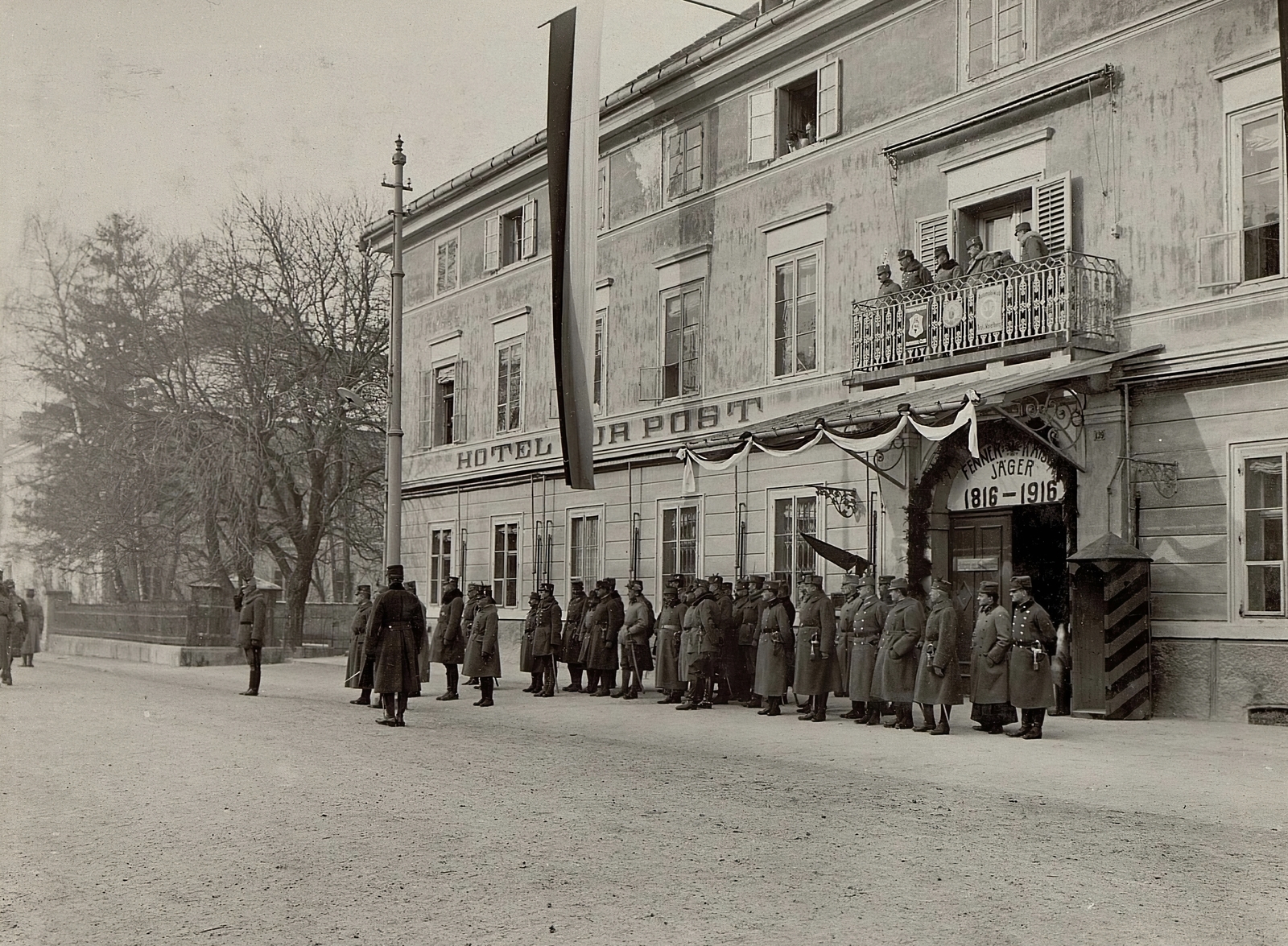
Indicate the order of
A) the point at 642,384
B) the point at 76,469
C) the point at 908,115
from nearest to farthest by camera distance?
the point at 908,115 < the point at 642,384 < the point at 76,469

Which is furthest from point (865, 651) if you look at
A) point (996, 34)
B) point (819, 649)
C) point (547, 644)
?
point (996, 34)

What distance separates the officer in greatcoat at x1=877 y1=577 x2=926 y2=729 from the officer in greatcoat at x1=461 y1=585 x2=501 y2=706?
5482 millimetres

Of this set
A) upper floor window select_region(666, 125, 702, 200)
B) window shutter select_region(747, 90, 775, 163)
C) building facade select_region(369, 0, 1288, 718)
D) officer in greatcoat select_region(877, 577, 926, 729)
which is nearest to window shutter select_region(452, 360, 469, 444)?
building facade select_region(369, 0, 1288, 718)

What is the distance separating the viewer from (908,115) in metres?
18.7

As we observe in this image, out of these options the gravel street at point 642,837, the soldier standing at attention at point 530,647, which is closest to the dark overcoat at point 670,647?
the soldier standing at attention at point 530,647

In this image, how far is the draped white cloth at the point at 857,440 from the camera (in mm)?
14469

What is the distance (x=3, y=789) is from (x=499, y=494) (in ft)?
62.6

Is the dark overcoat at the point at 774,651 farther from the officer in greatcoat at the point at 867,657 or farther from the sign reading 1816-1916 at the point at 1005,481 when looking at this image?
the sign reading 1816-1916 at the point at 1005,481

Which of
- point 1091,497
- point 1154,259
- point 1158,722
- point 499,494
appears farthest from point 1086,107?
point 499,494

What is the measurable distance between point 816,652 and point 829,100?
924cm

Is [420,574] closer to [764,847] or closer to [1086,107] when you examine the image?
[1086,107]

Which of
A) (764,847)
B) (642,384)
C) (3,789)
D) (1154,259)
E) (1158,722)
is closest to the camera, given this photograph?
(764,847)

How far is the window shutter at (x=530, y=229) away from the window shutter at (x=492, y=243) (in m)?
1.34

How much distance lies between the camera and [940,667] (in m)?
13.8
